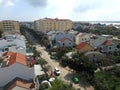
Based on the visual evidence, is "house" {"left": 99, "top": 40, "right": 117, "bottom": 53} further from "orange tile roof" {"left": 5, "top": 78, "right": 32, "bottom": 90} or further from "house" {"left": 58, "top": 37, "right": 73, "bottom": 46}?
"orange tile roof" {"left": 5, "top": 78, "right": 32, "bottom": 90}

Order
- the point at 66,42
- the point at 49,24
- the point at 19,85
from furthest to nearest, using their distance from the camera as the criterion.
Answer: the point at 49,24 → the point at 66,42 → the point at 19,85

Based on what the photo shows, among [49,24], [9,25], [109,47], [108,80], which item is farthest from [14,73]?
[9,25]

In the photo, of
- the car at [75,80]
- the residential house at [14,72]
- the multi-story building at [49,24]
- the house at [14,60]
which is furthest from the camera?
the multi-story building at [49,24]

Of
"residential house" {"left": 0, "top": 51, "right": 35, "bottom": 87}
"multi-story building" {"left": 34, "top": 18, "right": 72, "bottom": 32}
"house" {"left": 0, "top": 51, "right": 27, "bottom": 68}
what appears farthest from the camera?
"multi-story building" {"left": 34, "top": 18, "right": 72, "bottom": 32}

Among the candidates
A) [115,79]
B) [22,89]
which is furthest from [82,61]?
[22,89]

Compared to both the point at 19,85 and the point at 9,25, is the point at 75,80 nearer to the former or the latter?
the point at 19,85

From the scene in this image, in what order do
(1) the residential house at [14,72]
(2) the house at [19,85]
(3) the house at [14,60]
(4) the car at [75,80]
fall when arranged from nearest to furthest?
(2) the house at [19,85]
(1) the residential house at [14,72]
(3) the house at [14,60]
(4) the car at [75,80]

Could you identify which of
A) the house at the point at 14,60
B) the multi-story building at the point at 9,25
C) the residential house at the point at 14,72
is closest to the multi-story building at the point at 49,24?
the multi-story building at the point at 9,25

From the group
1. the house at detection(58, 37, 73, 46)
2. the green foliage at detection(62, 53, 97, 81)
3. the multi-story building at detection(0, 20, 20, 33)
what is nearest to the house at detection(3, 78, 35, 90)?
the green foliage at detection(62, 53, 97, 81)

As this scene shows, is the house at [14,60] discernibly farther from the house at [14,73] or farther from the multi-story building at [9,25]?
the multi-story building at [9,25]
